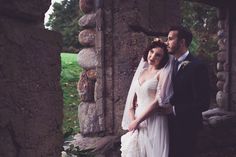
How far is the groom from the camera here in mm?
4074

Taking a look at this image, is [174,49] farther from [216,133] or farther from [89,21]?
[216,133]

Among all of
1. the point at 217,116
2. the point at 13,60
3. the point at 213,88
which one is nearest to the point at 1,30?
the point at 13,60

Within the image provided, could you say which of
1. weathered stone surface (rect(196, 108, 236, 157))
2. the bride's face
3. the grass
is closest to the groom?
the bride's face

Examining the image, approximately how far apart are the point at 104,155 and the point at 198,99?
1.29 metres

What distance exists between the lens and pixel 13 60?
6.89ft

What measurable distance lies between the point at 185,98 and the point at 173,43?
522mm

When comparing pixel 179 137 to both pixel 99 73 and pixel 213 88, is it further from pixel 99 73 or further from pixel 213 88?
pixel 213 88

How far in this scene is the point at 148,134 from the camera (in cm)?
397

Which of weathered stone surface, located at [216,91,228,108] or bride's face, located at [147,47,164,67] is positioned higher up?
bride's face, located at [147,47,164,67]

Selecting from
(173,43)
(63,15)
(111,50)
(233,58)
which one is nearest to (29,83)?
(173,43)

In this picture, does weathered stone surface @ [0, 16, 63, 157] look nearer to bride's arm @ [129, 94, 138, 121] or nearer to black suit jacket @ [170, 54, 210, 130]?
bride's arm @ [129, 94, 138, 121]

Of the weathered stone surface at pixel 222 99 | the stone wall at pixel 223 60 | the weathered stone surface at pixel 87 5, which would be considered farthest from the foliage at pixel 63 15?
the weathered stone surface at pixel 87 5

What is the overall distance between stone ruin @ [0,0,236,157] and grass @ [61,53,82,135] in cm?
338

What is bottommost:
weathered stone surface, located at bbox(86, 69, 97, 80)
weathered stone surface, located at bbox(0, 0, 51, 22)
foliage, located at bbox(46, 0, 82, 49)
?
weathered stone surface, located at bbox(86, 69, 97, 80)
